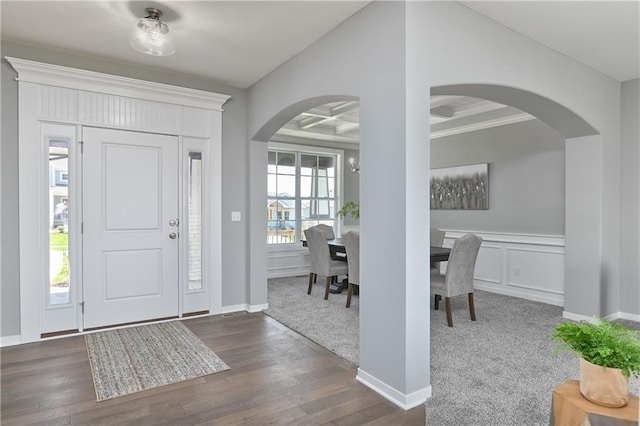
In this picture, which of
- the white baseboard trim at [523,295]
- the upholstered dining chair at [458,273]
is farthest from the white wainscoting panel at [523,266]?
the upholstered dining chair at [458,273]

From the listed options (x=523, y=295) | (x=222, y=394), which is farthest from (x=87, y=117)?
(x=523, y=295)

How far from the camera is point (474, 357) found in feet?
9.78

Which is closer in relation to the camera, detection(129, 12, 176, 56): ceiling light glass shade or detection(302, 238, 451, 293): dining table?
detection(129, 12, 176, 56): ceiling light glass shade

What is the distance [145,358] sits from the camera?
2961 millimetres

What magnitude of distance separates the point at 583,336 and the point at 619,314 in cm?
377

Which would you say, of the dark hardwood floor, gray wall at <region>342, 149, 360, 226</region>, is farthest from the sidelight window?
gray wall at <region>342, 149, 360, 226</region>

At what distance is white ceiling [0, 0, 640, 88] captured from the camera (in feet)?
8.63

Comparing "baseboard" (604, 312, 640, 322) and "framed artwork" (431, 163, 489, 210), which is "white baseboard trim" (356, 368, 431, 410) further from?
"framed artwork" (431, 163, 489, 210)

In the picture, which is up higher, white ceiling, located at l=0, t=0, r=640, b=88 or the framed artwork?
white ceiling, located at l=0, t=0, r=640, b=88

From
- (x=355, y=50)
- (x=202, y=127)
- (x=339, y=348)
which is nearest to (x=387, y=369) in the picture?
(x=339, y=348)

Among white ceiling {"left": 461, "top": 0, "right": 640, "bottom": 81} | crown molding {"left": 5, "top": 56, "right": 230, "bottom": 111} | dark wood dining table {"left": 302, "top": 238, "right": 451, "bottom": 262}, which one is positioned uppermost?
white ceiling {"left": 461, "top": 0, "right": 640, "bottom": 81}

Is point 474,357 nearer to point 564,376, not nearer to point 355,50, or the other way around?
point 564,376

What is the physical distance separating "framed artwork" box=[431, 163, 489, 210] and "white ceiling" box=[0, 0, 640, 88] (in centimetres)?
224

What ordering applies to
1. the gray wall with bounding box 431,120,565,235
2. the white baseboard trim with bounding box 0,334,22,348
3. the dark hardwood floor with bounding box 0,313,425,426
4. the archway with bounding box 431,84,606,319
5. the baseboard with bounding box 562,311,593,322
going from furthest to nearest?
the gray wall with bounding box 431,120,565,235 < the baseboard with bounding box 562,311,593,322 < the archway with bounding box 431,84,606,319 < the white baseboard trim with bounding box 0,334,22,348 < the dark hardwood floor with bounding box 0,313,425,426
